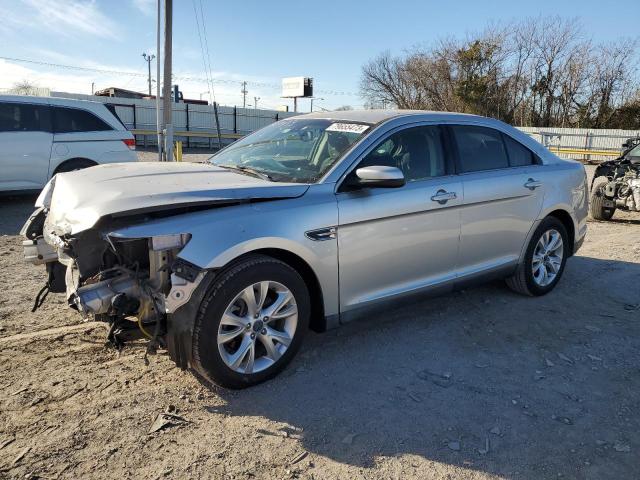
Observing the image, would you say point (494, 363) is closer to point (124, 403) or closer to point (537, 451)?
point (537, 451)

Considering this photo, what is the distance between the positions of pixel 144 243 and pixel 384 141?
184 cm

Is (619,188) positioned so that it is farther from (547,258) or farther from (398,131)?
(398,131)

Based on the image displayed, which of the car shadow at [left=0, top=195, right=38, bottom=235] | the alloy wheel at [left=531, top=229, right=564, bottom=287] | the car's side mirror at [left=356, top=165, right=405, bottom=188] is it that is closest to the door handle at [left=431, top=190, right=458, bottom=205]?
the car's side mirror at [left=356, top=165, right=405, bottom=188]

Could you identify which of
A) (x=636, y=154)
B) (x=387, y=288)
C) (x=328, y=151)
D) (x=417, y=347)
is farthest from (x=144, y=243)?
(x=636, y=154)

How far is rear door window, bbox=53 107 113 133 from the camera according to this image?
8695mm

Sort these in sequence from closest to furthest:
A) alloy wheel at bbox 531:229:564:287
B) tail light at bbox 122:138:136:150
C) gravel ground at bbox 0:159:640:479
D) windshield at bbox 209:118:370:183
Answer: gravel ground at bbox 0:159:640:479 < windshield at bbox 209:118:370:183 < alloy wheel at bbox 531:229:564:287 < tail light at bbox 122:138:136:150

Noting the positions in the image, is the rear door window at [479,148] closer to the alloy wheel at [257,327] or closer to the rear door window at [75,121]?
the alloy wheel at [257,327]

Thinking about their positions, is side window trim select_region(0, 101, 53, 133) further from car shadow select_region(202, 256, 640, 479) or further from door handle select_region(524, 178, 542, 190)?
door handle select_region(524, 178, 542, 190)

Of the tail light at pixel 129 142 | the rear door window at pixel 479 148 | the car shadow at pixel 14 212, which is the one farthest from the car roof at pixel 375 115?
the tail light at pixel 129 142

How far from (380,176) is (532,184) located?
2.11m

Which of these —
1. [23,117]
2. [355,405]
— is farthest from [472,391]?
[23,117]

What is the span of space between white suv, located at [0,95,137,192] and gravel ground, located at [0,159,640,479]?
15.2 ft

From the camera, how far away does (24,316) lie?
423cm

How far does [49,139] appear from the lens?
857 cm
